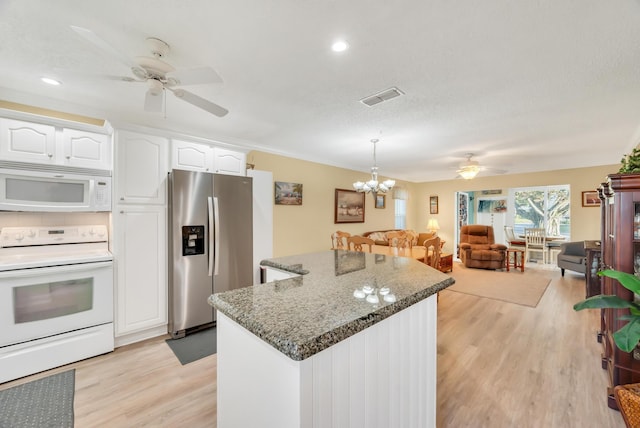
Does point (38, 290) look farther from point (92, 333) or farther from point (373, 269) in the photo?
point (373, 269)

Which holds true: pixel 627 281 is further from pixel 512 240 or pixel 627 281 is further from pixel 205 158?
pixel 512 240

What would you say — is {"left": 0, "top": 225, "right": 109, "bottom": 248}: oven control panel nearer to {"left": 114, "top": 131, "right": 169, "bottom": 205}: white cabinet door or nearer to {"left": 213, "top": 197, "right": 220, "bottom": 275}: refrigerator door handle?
{"left": 114, "top": 131, "right": 169, "bottom": 205}: white cabinet door

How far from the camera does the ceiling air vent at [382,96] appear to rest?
236 cm

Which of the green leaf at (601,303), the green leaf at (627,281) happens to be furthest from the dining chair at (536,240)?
the green leaf at (627,281)

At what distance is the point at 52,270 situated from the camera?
2191 mm

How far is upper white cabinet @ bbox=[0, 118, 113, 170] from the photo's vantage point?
2.21m

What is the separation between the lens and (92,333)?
2.41 meters

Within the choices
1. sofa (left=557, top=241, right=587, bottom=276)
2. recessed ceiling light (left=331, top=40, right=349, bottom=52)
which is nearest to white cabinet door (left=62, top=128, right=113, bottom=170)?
recessed ceiling light (left=331, top=40, right=349, bottom=52)

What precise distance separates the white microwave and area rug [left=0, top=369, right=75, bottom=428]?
4.78 ft

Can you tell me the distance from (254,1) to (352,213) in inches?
192

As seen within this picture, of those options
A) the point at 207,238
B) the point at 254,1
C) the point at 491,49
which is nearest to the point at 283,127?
the point at 207,238

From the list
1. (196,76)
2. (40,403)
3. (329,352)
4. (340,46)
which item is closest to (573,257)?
(340,46)

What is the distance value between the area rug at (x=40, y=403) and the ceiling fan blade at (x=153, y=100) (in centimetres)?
222

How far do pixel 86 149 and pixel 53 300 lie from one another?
56.4 inches
